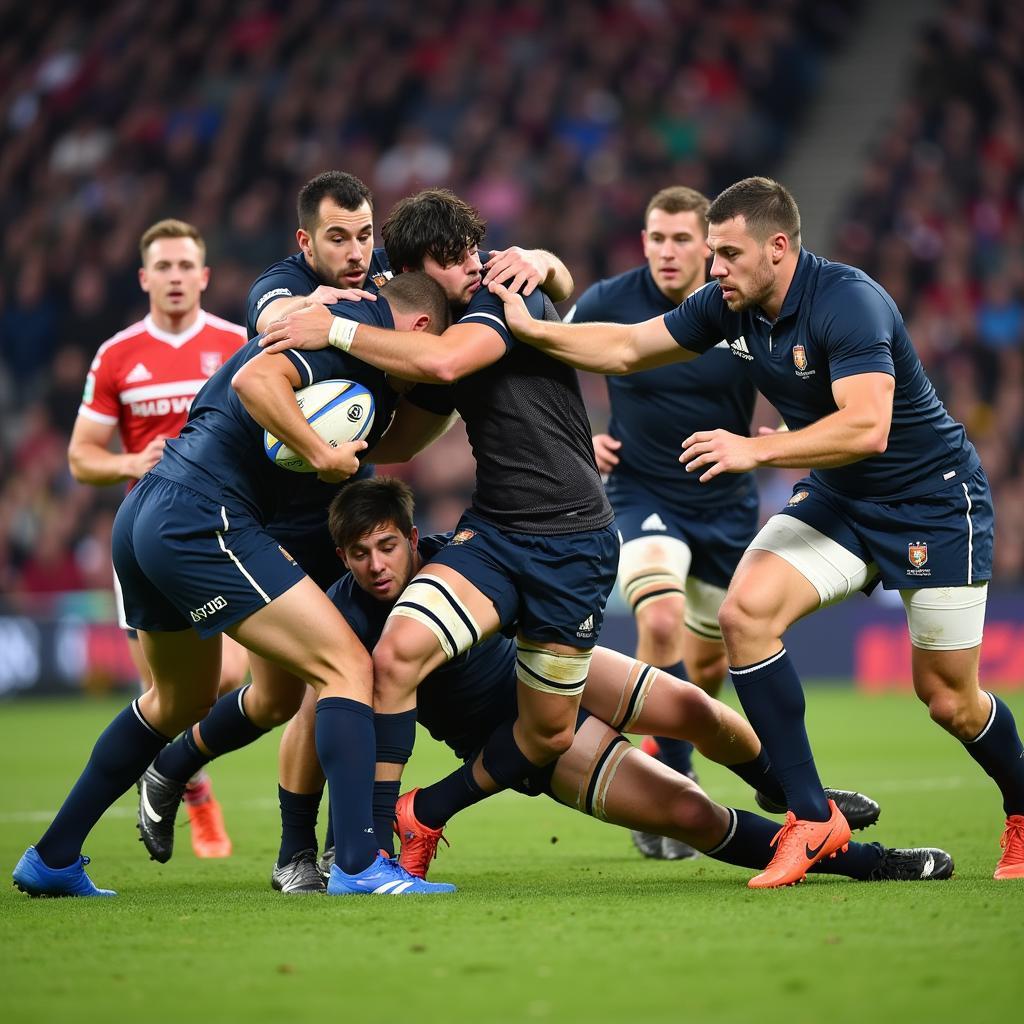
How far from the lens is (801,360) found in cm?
541

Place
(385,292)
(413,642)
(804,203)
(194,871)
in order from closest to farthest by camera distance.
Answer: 1. (413,642)
2. (385,292)
3. (194,871)
4. (804,203)

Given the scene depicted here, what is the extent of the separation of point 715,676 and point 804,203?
46.7ft

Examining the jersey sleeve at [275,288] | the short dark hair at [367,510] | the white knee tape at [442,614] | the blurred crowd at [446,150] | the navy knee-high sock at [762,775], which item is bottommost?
the navy knee-high sock at [762,775]

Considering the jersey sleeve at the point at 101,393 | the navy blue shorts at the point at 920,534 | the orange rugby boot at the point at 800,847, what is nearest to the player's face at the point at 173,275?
the jersey sleeve at the point at 101,393

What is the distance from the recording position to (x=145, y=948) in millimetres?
4336

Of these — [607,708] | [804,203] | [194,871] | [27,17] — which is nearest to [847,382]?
[607,708]

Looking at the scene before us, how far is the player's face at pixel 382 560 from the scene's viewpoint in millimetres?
5441

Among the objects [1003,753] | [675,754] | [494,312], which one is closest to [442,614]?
[494,312]

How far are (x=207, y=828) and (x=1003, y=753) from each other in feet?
11.4

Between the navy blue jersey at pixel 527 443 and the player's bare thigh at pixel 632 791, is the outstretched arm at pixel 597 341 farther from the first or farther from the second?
the player's bare thigh at pixel 632 791

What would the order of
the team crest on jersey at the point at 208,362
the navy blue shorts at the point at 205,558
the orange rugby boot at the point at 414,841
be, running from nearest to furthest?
the navy blue shorts at the point at 205,558 < the orange rugby boot at the point at 414,841 < the team crest on jersey at the point at 208,362

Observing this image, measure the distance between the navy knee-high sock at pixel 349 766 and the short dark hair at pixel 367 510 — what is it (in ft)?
2.05

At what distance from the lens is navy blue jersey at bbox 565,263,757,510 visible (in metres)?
7.66

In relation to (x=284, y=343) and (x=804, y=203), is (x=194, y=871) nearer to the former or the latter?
(x=284, y=343)
